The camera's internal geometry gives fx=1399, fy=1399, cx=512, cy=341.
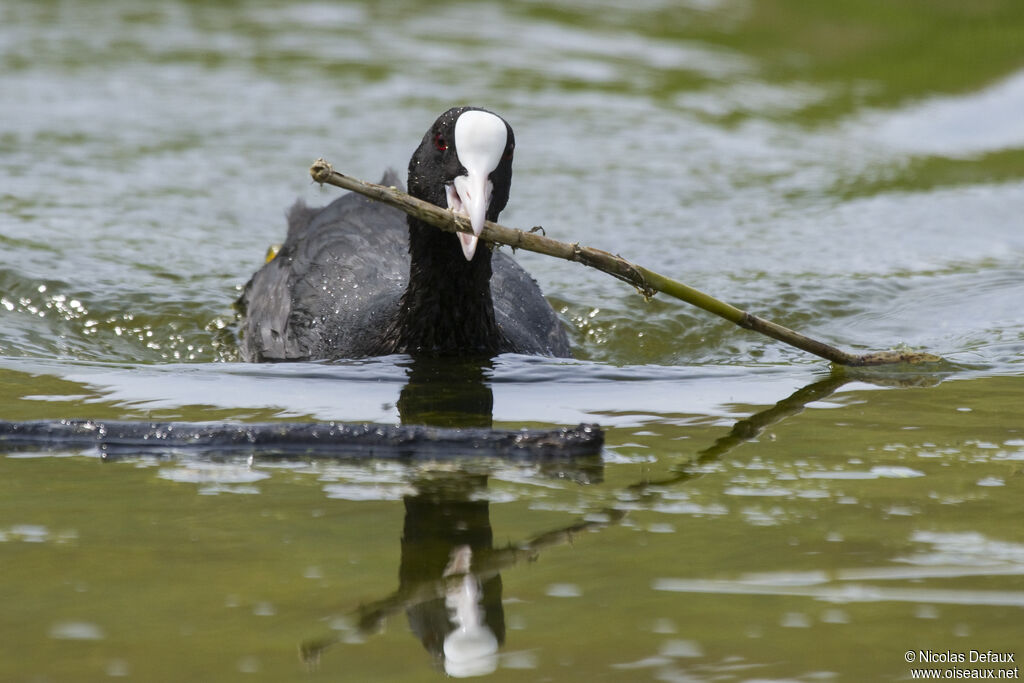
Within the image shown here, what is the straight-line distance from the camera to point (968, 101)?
33.9 ft

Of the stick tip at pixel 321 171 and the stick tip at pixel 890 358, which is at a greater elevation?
the stick tip at pixel 321 171

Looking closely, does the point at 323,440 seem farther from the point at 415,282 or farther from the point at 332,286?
the point at 332,286

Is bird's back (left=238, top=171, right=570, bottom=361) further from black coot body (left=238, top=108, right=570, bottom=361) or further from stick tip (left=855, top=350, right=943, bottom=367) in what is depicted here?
stick tip (left=855, top=350, right=943, bottom=367)

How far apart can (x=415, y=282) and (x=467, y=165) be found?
0.61 meters

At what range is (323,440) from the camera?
2869 millimetres

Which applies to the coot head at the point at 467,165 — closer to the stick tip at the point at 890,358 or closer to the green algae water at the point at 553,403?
the green algae water at the point at 553,403

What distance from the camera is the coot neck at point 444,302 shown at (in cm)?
423

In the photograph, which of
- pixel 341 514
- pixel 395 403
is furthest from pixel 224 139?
pixel 341 514

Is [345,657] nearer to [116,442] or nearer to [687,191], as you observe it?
[116,442]

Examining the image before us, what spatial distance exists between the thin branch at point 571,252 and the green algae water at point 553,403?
0.15 metres
